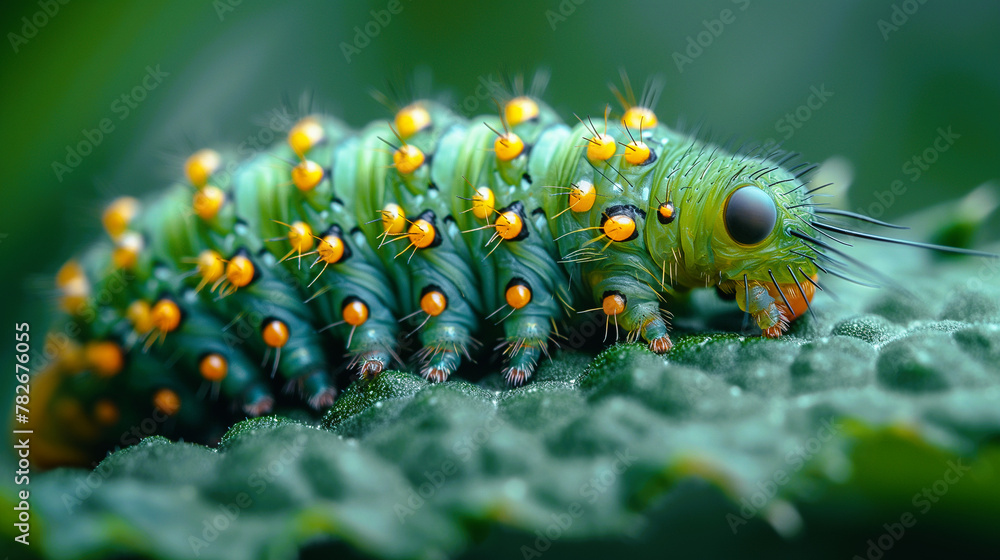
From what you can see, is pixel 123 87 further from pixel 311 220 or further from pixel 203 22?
pixel 311 220

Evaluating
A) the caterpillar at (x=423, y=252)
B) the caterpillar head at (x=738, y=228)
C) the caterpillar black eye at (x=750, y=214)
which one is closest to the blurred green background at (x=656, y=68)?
the caterpillar at (x=423, y=252)

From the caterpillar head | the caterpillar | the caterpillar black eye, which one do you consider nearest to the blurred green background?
the caterpillar

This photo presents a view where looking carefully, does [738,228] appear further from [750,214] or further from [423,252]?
[423,252]

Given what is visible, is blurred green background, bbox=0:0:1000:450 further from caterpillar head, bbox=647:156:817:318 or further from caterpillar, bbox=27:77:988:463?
caterpillar head, bbox=647:156:817:318

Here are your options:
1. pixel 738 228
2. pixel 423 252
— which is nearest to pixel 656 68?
pixel 738 228

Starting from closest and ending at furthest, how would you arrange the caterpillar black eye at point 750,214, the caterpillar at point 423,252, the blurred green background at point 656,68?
the caterpillar black eye at point 750,214, the caterpillar at point 423,252, the blurred green background at point 656,68

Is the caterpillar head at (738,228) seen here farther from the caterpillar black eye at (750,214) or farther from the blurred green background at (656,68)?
the blurred green background at (656,68)

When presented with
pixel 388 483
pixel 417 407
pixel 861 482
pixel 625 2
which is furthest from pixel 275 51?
pixel 861 482
